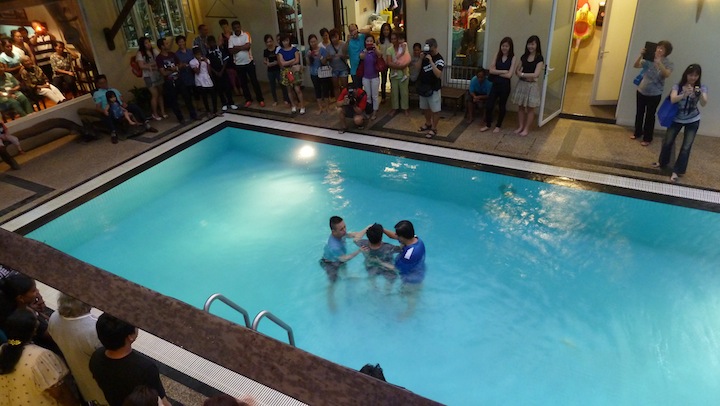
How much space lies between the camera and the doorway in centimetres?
830

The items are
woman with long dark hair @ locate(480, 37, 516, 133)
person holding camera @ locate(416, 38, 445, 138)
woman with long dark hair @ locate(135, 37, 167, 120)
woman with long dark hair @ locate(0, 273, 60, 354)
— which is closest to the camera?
woman with long dark hair @ locate(0, 273, 60, 354)

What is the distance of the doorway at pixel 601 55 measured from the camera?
8.30m

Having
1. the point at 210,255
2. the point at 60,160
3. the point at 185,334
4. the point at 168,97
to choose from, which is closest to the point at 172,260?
the point at 210,255

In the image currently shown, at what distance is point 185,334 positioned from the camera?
116cm

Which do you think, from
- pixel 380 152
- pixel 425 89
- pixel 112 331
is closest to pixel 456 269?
pixel 380 152

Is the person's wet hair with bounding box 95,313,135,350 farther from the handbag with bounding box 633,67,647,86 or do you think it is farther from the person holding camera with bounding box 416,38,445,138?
the handbag with bounding box 633,67,647,86

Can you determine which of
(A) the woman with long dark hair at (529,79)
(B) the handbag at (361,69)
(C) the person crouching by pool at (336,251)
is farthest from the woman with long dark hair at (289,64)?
(C) the person crouching by pool at (336,251)

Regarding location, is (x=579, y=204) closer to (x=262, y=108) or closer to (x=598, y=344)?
(x=598, y=344)

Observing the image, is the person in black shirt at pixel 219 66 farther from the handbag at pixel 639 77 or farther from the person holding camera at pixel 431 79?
the handbag at pixel 639 77

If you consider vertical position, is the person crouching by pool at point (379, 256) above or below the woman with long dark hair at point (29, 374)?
below

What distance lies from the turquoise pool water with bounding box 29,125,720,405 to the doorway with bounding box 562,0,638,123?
307cm

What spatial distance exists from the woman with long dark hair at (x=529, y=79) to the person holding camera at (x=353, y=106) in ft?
8.26

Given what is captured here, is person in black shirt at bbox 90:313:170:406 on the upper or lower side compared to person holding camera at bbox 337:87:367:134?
upper

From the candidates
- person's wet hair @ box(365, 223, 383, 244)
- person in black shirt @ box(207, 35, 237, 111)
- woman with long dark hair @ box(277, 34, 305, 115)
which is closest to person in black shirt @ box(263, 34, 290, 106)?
woman with long dark hair @ box(277, 34, 305, 115)
